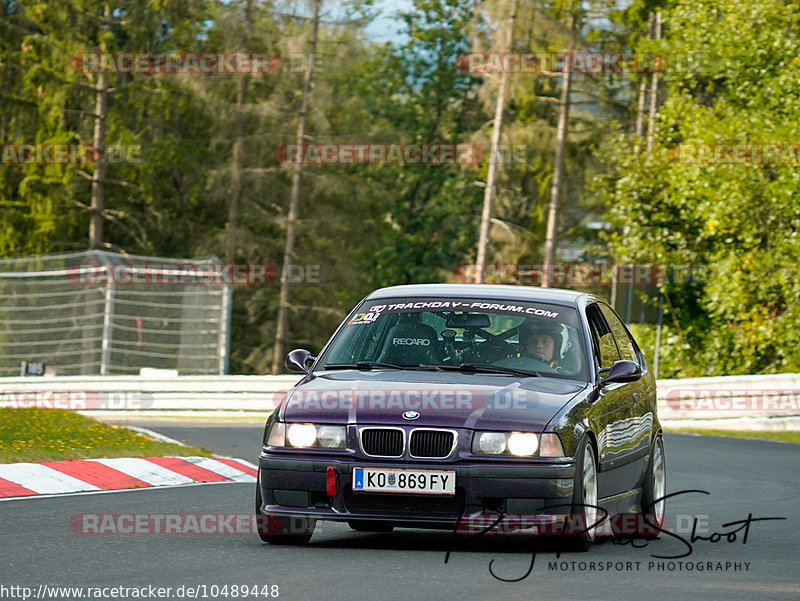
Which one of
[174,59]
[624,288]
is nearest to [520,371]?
[624,288]

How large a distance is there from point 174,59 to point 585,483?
1699 inches

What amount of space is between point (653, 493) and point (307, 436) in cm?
315

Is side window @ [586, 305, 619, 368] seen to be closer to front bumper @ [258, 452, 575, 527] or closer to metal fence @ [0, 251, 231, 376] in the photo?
front bumper @ [258, 452, 575, 527]

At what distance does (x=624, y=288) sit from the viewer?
30.9 meters

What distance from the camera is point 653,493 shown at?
10242 millimetres

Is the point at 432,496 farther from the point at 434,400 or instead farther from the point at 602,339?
the point at 602,339

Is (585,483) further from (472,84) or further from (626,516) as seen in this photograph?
(472,84)

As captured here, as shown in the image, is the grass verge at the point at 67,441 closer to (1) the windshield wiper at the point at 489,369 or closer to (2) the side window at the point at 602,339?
(1) the windshield wiper at the point at 489,369

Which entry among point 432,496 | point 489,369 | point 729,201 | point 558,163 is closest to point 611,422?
point 489,369

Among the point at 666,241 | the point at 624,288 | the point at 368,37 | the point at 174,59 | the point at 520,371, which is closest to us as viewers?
the point at 520,371

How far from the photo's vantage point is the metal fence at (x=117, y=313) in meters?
28.9

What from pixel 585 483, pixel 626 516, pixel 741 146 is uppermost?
pixel 741 146

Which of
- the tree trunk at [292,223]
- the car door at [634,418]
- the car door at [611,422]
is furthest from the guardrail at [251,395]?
the tree trunk at [292,223]

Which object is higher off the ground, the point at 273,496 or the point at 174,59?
the point at 174,59
